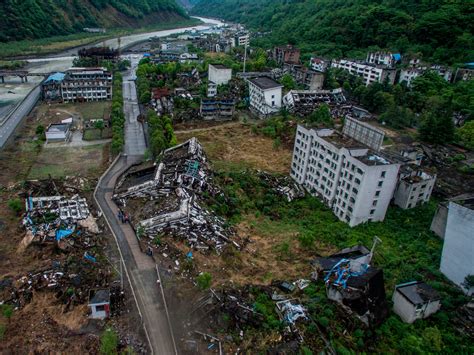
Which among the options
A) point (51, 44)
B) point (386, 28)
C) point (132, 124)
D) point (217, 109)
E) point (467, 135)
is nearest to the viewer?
point (467, 135)

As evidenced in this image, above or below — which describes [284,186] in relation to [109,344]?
below

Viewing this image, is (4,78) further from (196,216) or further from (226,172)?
(196,216)

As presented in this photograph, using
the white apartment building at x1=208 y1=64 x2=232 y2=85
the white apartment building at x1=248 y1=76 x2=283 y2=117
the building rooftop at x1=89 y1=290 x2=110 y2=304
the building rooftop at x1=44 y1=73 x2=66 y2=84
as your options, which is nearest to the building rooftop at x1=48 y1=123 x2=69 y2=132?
the building rooftop at x1=44 y1=73 x2=66 y2=84

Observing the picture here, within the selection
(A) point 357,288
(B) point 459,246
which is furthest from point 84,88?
(B) point 459,246

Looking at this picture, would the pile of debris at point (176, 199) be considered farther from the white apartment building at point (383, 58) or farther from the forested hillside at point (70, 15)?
the forested hillside at point (70, 15)

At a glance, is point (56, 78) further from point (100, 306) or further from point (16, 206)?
point (100, 306)
